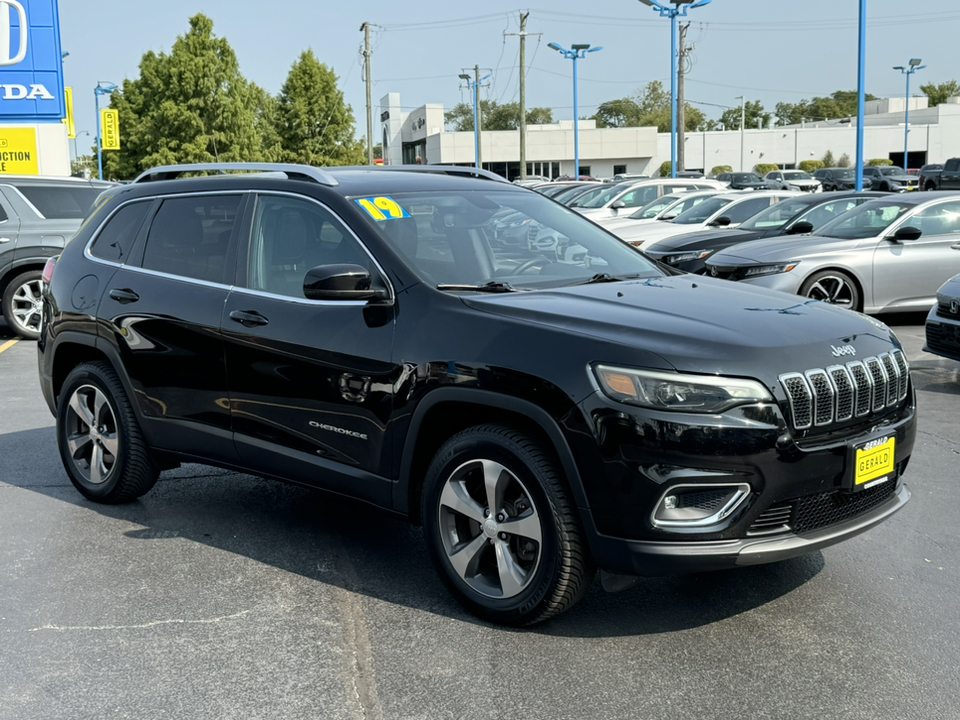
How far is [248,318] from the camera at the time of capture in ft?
15.8

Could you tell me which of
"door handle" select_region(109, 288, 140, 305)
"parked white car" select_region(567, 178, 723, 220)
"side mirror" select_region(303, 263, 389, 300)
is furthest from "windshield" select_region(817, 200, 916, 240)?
"parked white car" select_region(567, 178, 723, 220)

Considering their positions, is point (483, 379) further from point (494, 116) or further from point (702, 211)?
point (494, 116)

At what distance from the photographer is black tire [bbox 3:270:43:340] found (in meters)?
12.3

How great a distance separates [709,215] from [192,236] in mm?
13694

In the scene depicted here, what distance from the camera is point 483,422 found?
404cm

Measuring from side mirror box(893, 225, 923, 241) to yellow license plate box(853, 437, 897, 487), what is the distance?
27.7 feet

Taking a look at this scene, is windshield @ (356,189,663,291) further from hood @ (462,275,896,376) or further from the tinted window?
the tinted window

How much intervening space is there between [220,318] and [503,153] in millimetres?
87811

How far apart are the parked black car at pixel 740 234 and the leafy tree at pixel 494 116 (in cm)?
11622

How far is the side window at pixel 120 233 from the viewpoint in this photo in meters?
5.69

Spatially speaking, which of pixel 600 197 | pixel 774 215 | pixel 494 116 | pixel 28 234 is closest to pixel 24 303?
pixel 28 234

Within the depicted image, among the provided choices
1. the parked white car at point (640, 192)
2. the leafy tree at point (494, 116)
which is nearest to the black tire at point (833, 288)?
the parked white car at point (640, 192)

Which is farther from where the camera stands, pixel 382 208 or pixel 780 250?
pixel 780 250

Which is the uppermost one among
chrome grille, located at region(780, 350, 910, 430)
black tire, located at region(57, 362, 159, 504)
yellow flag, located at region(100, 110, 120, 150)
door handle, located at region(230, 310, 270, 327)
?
yellow flag, located at region(100, 110, 120, 150)
